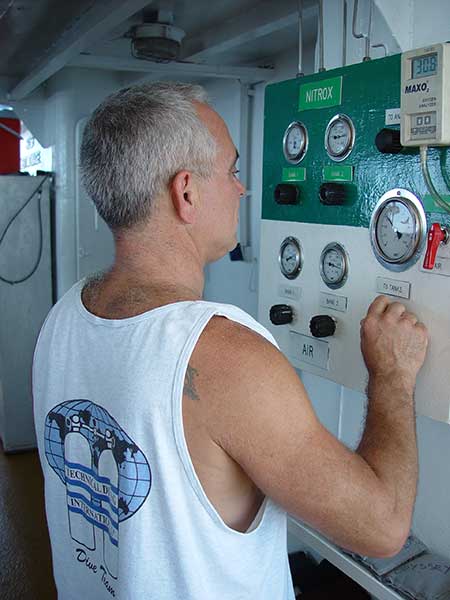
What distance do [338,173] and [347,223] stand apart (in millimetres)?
102

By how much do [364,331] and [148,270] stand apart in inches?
16.6

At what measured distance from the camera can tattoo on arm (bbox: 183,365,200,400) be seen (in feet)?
2.73

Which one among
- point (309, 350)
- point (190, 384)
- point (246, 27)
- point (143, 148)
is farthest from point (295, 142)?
point (246, 27)

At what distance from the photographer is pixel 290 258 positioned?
4.78 feet

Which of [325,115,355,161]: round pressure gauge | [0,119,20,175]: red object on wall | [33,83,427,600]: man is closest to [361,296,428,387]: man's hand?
[33,83,427,600]: man

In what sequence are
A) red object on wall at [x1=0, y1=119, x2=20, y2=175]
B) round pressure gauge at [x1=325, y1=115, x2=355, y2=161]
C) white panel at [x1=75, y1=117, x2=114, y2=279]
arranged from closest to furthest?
round pressure gauge at [x1=325, y1=115, x2=355, y2=161] → white panel at [x1=75, y1=117, x2=114, y2=279] → red object on wall at [x1=0, y1=119, x2=20, y2=175]

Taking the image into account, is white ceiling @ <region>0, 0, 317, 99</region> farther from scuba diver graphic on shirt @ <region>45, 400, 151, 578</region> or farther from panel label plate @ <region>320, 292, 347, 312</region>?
scuba diver graphic on shirt @ <region>45, 400, 151, 578</region>

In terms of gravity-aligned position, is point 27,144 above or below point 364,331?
above

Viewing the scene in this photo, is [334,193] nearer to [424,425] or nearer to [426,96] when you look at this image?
[426,96]

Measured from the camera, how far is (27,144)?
435 centimetres

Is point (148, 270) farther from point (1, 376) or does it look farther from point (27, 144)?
point (27, 144)

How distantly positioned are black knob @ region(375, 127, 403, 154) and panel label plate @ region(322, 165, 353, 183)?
0.43ft

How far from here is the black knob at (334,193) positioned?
1273 millimetres

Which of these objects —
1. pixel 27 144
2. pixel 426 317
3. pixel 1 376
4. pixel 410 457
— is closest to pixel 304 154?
pixel 426 317
